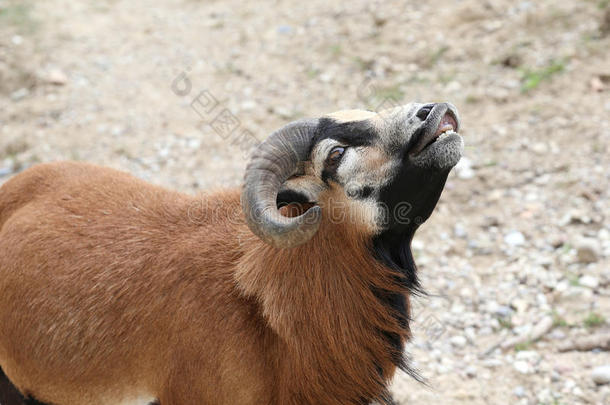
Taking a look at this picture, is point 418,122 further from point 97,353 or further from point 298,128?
point 97,353

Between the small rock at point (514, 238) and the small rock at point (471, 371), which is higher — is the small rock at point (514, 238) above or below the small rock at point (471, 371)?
below

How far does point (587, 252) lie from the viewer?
585 centimetres

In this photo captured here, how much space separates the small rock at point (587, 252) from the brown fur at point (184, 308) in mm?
2743

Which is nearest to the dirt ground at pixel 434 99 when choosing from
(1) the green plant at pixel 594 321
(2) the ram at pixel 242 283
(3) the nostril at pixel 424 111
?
(1) the green plant at pixel 594 321

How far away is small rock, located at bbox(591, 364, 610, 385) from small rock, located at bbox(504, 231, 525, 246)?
1.80m

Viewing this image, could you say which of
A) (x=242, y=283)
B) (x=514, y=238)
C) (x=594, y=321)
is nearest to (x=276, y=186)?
(x=242, y=283)

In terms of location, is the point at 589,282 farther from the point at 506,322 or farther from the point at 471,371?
the point at 471,371

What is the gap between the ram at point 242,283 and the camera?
12.2 ft

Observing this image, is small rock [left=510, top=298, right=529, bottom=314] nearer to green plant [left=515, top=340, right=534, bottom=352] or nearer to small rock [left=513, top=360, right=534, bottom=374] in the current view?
green plant [left=515, top=340, right=534, bottom=352]

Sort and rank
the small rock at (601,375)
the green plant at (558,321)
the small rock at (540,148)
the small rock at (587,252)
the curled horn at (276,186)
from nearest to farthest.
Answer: the curled horn at (276,186) → the small rock at (601,375) → the green plant at (558,321) → the small rock at (587,252) → the small rock at (540,148)

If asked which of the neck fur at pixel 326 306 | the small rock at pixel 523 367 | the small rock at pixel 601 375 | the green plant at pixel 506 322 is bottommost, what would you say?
the green plant at pixel 506 322

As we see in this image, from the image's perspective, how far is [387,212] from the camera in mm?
3771

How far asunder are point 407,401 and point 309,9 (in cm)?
789

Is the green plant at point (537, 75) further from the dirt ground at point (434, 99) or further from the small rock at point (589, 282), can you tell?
the small rock at point (589, 282)
